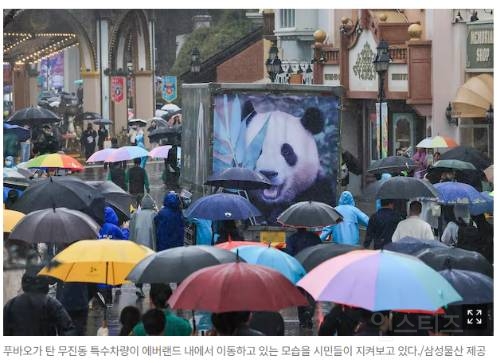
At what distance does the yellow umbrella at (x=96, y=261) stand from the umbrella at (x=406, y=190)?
6.13m

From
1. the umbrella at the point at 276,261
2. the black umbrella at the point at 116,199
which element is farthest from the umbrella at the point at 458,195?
the umbrella at the point at 276,261

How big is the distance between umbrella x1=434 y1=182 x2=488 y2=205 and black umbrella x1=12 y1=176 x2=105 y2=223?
424cm

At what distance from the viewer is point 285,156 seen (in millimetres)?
20547

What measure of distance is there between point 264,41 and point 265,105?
35.2 meters

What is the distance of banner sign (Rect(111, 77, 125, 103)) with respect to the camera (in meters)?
53.8

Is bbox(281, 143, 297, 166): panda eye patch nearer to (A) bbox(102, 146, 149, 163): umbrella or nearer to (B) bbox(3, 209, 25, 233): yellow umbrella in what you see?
(B) bbox(3, 209, 25, 233): yellow umbrella

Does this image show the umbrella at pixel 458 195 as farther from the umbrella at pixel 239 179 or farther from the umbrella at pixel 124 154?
the umbrella at pixel 124 154

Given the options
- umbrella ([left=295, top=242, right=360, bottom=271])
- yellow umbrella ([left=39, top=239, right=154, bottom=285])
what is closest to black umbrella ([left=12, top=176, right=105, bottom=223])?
yellow umbrella ([left=39, top=239, right=154, bottom=285])

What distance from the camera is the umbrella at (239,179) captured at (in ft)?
64.4

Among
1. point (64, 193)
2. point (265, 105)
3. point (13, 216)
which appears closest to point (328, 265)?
point (13, 216)

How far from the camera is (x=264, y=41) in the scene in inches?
2183

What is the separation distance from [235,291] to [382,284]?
3.46 ft

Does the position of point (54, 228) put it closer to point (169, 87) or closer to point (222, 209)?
point (222, 209)
